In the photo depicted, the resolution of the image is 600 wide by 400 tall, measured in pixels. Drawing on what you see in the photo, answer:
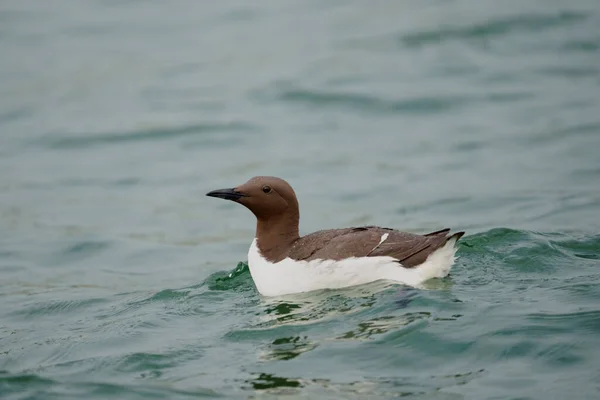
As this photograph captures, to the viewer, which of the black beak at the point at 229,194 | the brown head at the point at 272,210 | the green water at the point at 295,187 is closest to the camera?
the green water at the point at 295,187

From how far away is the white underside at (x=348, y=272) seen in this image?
8328mm

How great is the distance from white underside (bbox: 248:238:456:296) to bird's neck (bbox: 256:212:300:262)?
220mm

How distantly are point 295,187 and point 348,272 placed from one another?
4.62m

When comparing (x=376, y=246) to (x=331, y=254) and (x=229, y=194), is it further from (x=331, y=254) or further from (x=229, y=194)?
(x=229, y=194)

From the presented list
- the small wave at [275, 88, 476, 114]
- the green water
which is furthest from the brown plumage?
the small wave at [275, 88, 476, 114]

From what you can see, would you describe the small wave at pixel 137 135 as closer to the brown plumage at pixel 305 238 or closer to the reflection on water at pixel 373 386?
the brown plumage at pixel 305 238

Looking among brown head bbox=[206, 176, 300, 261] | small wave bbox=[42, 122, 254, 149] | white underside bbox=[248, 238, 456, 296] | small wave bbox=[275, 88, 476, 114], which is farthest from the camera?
small wave bbox=[275, 88, 476, 114]

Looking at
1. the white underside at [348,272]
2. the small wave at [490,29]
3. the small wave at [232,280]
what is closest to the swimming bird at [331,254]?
the white underside at [348,272]

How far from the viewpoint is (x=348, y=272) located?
328 inches

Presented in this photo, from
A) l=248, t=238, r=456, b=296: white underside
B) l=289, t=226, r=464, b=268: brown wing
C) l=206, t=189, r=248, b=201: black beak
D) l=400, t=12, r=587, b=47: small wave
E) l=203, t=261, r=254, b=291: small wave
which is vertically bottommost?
l=203, t=261, r=254, b=291: small wave

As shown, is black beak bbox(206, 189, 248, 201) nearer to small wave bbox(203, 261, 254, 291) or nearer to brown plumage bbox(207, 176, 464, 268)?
brown plumage bbox(207, 176, 464, 268)

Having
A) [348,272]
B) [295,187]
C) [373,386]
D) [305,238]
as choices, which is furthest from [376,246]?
[295,187]

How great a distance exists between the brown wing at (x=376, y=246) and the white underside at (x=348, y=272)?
0.05 meters

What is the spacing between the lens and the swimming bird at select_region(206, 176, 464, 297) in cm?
834
